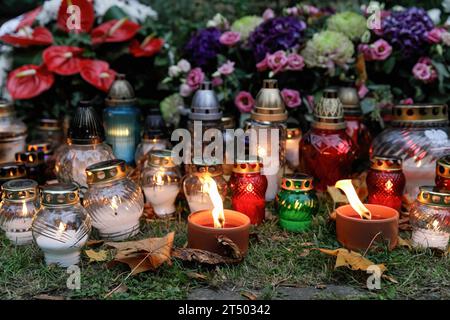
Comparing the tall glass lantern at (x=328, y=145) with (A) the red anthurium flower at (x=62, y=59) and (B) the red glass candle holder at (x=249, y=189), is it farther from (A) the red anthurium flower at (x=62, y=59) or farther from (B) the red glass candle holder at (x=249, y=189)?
(A) the red anthurium flower at (x=62, y=59)

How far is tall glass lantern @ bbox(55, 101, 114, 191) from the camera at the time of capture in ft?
7.95

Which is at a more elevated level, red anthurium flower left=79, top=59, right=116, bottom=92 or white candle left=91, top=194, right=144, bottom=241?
red anthurium flower left=79, top=59, right=116, bottom=92

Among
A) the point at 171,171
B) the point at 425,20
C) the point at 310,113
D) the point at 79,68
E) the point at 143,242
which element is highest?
the point at 425,20

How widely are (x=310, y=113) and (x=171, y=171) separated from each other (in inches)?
38.4

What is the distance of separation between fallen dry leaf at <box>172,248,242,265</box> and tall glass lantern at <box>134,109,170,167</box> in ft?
2.95

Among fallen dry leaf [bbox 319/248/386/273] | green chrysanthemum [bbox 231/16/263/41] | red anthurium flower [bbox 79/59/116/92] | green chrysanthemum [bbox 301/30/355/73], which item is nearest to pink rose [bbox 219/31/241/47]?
green chrysanthemum [bbox 231/16/263/41]

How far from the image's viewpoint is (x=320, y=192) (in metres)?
2.76

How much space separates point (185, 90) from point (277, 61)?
0.55 meters

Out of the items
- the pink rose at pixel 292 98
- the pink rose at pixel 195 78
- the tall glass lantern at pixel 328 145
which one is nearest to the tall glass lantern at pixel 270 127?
→ the tall glass lantern at pixel 328 145

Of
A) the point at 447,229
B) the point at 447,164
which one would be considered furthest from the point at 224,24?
the point at 447,229

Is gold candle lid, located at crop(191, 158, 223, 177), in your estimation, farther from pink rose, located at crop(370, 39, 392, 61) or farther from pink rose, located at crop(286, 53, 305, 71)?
pink rose, located at crop(370, 39, 392, 61)

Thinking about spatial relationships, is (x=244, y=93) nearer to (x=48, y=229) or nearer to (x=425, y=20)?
(x=425, y=20)

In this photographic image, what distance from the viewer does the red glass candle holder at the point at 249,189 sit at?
239 centimetres

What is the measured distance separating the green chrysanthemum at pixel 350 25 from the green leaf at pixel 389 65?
21 cm
